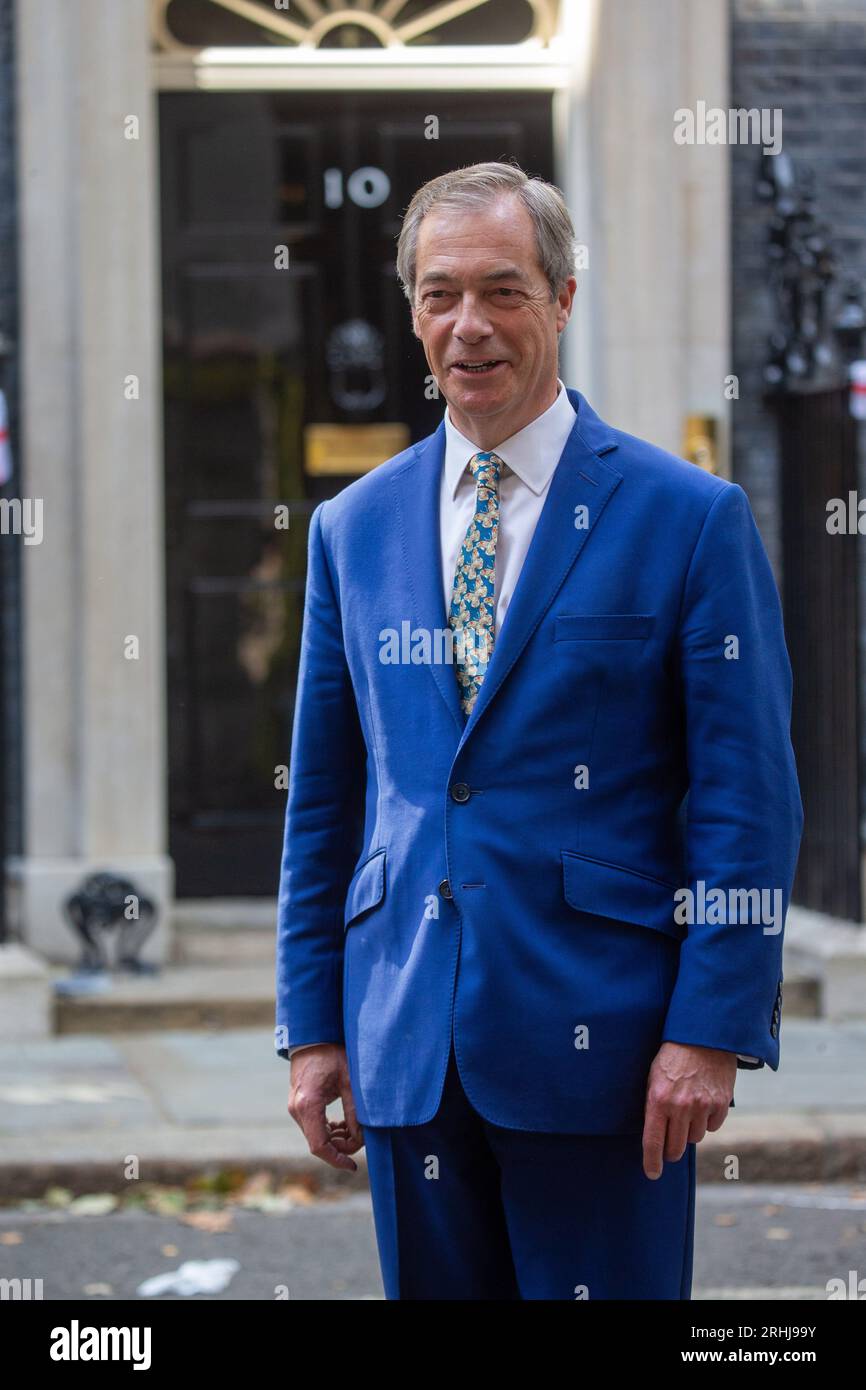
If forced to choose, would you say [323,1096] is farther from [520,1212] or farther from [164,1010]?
[164,1010]

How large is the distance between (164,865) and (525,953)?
19.0 ft

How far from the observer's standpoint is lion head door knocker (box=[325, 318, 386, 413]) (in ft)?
28.7

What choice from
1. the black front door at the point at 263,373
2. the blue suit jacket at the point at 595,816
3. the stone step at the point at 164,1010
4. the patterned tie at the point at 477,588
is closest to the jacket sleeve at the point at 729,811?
the blue suit jacket at the point at 595,816

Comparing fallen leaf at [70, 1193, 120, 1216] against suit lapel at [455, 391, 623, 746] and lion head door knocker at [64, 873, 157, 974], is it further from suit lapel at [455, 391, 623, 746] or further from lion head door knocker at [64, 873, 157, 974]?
suit lapel at [455, 391, 623, 746]

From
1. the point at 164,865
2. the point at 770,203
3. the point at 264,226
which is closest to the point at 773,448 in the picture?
the point at 770,203

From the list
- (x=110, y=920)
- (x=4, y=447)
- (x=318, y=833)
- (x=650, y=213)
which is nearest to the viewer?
(x=318, y=833)

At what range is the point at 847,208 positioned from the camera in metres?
8.82

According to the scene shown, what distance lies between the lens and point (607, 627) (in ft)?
8.72

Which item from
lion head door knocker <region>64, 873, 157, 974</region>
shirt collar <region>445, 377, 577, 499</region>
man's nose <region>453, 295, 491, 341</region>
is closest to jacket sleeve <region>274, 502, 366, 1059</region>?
shirt collar <region>445, 377, 577, 499</region>

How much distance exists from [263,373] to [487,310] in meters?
6.15

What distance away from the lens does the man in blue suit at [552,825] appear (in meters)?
2.64

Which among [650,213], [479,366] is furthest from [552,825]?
[650,213]

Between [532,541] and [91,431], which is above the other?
[91,431]

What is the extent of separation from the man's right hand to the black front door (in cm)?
577
